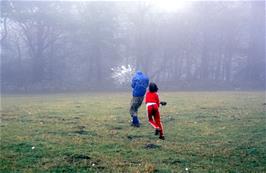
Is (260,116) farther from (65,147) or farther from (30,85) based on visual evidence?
(30,85)

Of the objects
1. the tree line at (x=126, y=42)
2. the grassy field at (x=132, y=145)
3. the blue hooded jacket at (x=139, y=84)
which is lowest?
the grassy field at (x=132, y=145)

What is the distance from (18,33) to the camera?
7756 cm

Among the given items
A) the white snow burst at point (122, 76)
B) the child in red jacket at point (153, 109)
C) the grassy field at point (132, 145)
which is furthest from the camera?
the white snow burst at point (122, 76)

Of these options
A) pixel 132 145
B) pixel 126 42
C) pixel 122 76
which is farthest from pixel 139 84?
pixel 126 42

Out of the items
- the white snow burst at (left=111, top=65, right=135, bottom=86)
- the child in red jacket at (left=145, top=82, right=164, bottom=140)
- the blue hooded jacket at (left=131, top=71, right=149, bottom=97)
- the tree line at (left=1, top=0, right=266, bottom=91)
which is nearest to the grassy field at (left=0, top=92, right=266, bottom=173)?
the child in red jacket at (left=145, top=82, right=164, bottom=140)

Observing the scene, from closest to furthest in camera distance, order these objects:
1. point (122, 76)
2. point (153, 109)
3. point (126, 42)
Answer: point (153, 109), point (122, 76), point (126, 42)

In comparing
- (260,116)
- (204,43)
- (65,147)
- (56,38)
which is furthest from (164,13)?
(65,147)

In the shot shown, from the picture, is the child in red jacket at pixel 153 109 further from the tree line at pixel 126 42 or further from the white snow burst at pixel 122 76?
the tree line at pixel 126 42

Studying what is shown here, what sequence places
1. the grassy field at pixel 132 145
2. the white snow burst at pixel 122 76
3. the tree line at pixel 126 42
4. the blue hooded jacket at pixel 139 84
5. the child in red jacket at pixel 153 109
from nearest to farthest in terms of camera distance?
the grassy field at pixel 132 145, the child in red jacket at pixel 153 109, the blue hooded jacket at pixel 139 84, the white snow burst at pixel 122 76, the tree line at pixel 126 42

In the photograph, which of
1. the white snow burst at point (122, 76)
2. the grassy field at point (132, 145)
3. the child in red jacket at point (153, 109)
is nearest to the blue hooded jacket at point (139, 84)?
the grassy field at point (132, 145)

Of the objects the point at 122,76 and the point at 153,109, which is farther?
the point at 122,76

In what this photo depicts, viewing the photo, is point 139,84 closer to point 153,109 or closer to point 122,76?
point 153,109

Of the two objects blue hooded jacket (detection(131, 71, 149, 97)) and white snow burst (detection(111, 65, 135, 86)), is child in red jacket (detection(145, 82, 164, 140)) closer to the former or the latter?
blue hooded jacket (detection(131, 71, 149, 97))

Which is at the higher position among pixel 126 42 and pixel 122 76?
pixel 126 42
